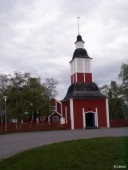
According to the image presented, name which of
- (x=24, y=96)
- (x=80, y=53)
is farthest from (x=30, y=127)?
(x=80, y=53)

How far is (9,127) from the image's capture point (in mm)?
42562

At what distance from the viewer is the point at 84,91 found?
4538 centimetres

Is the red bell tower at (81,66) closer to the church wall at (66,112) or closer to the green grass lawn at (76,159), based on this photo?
the church wall at (66,112)

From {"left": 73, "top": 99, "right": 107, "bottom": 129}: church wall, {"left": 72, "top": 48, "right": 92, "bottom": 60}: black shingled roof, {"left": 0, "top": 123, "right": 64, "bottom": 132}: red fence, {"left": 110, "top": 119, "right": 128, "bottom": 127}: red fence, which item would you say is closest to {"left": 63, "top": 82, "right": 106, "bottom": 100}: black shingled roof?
{"left": 73, "top": 99, "right": 107, "bottom": 129}: church wall

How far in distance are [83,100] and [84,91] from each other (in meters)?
1.74

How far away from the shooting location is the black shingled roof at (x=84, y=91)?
44281mm

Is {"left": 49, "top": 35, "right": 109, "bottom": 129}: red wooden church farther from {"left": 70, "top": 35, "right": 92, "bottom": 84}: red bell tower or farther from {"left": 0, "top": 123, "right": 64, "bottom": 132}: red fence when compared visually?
{"left": 0, "top": 123, "right": 64, "bottom": 132}: red fence

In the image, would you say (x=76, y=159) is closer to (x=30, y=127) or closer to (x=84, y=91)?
(x=30, y=127)

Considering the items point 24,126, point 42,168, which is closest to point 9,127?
point 24,126

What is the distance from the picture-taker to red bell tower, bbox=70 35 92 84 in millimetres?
47000

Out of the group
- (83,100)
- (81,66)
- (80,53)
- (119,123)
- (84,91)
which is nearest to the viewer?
(83,100)

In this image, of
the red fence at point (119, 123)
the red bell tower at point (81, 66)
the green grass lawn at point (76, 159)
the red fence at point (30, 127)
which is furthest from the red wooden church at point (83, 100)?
the green grass lawn at point (76, 159)

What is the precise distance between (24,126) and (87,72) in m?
12.6

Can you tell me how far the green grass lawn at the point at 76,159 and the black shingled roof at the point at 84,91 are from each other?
31336 millimetres
